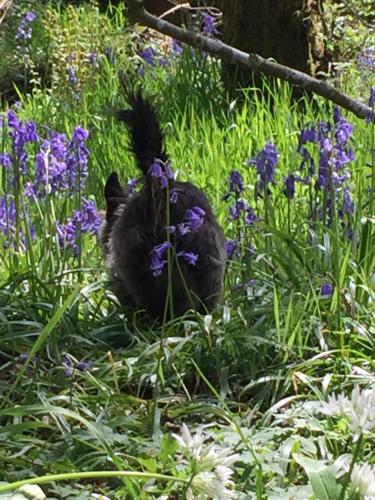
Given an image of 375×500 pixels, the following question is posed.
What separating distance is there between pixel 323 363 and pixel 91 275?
1.51 meters

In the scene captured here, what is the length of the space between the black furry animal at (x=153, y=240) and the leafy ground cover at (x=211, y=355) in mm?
96

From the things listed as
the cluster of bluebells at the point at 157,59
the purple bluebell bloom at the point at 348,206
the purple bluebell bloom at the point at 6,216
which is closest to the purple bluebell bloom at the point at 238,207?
the purple bluebell bloom at the point at 348,206

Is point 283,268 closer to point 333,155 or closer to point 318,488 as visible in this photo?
point 333,155

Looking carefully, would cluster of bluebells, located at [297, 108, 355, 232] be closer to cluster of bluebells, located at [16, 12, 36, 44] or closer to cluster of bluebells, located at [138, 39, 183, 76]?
cluster of bluebells, located at [138, 39, 183, 76]

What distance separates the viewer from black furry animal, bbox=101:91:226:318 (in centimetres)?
319

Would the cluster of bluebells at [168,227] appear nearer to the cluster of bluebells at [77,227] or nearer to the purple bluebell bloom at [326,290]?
the purple bluebell bloom at [326,290]

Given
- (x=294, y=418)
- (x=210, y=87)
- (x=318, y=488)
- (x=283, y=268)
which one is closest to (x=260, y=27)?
(x=210, y=87)

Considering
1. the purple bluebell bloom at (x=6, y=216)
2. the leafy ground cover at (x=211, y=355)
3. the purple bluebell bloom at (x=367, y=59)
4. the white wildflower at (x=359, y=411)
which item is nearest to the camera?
the white wildflower at (x=359, y=411)

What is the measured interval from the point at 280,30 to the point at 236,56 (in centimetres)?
356

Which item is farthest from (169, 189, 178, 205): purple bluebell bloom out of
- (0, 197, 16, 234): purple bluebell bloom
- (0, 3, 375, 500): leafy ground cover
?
(0, 197, 16, 234): purple bluebell bloom

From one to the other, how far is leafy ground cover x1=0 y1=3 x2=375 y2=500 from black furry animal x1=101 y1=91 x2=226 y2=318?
96mm

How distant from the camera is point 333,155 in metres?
3.53

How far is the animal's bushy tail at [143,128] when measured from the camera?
10.3 ft

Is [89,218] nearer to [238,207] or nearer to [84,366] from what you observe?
[238,207]
